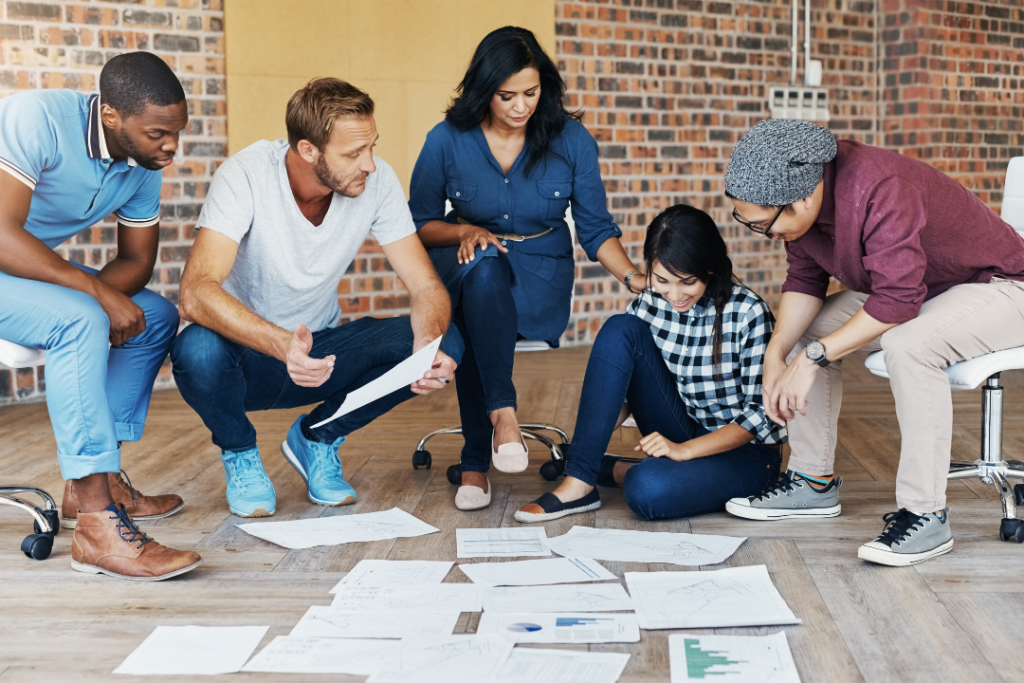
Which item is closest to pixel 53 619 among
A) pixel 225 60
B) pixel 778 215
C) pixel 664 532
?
pixel 664 532

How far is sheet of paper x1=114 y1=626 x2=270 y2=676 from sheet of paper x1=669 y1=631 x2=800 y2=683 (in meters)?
0.72

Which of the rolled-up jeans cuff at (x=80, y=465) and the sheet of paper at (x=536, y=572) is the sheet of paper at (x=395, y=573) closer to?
the sheet of paper at (x=536, y=572)

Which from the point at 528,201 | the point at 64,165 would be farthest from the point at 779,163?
the point at 64,165

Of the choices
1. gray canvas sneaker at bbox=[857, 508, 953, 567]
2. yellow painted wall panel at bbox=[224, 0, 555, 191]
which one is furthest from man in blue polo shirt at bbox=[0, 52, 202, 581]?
yellow painted wall panel at bbox=[224, 0, 555, 191]

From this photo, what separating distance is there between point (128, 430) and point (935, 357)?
1.88 metres

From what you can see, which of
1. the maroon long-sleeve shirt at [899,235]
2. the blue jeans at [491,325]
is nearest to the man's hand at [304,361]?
the blue jeans at [491,325]

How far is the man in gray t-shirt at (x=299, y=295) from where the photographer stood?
94.5 inches

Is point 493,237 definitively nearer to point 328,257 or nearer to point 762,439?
point 328,257

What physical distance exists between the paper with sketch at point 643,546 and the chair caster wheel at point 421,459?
0.76 metres

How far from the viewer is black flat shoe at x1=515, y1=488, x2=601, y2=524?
2477mm

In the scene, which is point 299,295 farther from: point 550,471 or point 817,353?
point 817,353

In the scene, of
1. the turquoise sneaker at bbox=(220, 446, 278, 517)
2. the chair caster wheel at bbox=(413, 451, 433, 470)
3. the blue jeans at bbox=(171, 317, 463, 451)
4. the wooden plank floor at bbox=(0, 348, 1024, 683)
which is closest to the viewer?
the wooden plank floor at bbox=(0, 348, 1024, 683)

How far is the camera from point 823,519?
8.11 ft

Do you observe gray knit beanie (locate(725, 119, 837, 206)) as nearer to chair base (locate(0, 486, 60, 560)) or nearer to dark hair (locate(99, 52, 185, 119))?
dark hair (locate(99, 52, 185, 119))
